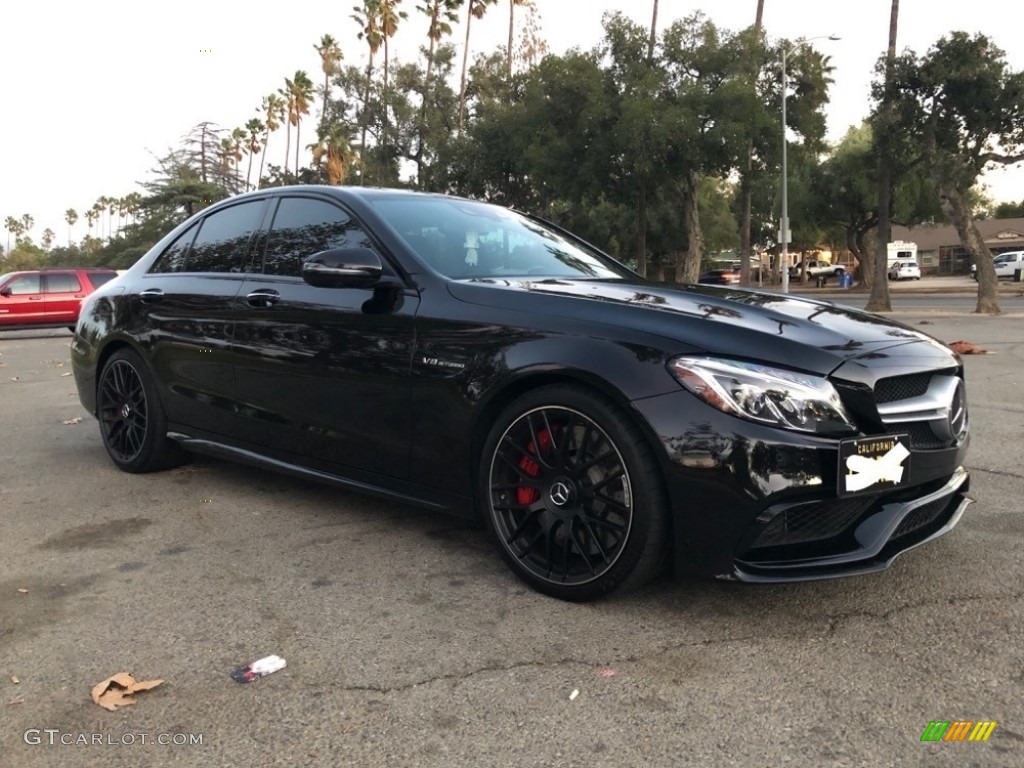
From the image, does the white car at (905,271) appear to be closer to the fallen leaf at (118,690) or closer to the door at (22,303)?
the door at (22,303)

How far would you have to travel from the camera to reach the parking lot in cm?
224

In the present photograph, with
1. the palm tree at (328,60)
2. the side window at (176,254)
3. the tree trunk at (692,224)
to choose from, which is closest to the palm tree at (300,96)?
the palm tree at (328,60)

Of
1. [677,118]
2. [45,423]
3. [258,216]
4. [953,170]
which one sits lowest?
[45,423]

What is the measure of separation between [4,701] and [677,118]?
25224 mm

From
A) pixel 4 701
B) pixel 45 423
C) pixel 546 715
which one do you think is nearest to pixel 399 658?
pixel 546 715

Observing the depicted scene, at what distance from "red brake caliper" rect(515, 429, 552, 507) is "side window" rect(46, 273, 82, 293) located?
19780 mm

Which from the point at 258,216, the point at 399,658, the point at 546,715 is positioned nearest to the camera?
the point at 546,715

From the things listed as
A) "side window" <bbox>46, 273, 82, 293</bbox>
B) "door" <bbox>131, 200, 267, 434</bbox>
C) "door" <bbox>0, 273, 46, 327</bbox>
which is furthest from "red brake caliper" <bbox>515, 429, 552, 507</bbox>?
"side window" <bbox>46, 273, 82, 293</bbox>

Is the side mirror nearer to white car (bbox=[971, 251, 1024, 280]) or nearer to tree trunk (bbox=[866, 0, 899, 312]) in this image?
tree trunk (bbox=[866, 0, 899, 312])

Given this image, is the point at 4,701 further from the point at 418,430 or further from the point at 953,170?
the point at 953,170

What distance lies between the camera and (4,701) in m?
2.48

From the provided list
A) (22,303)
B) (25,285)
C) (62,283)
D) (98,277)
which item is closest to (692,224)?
(98,277)

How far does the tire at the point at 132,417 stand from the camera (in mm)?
4863

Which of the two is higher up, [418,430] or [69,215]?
[69,215]
